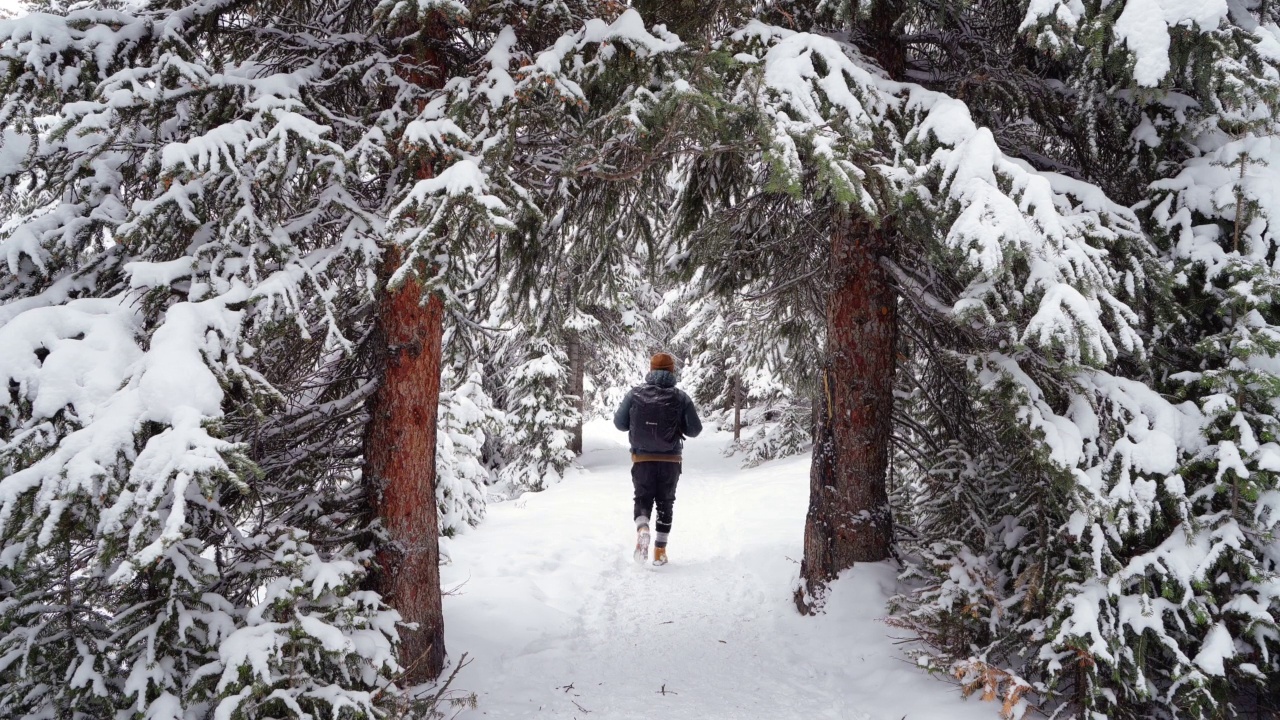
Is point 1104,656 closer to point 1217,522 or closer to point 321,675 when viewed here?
point 1217,522

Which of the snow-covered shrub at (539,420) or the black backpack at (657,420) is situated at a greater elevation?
the black backpack at (657,420)

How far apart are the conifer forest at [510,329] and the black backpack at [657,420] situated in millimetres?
2466

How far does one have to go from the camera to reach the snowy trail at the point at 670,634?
4.41 m

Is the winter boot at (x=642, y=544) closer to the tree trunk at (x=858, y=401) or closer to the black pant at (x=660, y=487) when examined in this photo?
the black pant at (x=660, y=487)

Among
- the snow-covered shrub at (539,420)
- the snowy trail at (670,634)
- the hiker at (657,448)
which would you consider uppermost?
the hiker at (657,448)

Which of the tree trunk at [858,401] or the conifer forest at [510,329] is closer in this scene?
the conifer forest at [510,329]

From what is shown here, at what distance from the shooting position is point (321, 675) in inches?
127

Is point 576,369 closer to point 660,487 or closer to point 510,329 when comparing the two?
point 660,487

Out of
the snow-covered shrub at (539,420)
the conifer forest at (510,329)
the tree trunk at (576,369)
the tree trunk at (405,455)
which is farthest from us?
the tree trunk at (576,369)

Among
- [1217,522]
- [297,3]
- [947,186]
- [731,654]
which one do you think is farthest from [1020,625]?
[297,3]

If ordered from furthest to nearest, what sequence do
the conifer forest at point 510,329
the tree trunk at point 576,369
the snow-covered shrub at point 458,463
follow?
the tree trunk at point 576,369 → the snow-covered shrub at point 458,463 → the conifer forest at point 510,329

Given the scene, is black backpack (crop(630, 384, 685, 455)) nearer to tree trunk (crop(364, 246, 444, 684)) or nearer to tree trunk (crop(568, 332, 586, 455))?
tree trunk (crop(364, 246, 444, 684))

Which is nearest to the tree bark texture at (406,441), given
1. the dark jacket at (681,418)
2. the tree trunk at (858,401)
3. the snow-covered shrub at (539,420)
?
the tree trunk at (858,401)

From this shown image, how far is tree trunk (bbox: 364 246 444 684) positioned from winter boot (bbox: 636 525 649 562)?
340 centimetres
